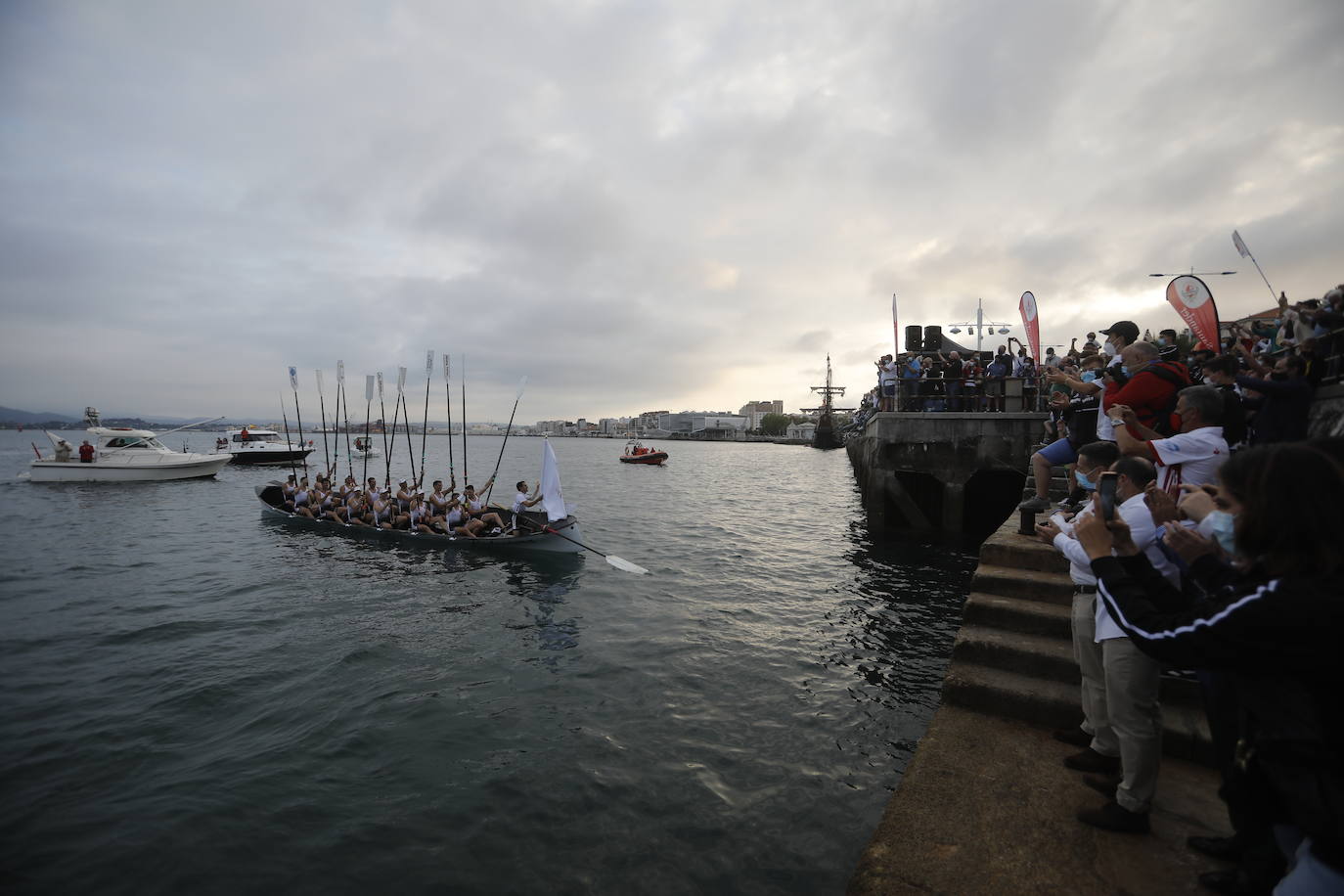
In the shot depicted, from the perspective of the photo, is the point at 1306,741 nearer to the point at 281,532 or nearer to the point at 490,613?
the point at 490,613

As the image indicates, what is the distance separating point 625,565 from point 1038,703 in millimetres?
11181

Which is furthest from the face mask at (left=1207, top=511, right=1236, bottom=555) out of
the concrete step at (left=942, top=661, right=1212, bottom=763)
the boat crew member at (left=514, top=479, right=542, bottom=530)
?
the boat crew member at (left=514, top=479, right=542, bottom=530)

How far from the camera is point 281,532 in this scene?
20.3 m

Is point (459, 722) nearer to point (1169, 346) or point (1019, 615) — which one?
point (1019, 615)

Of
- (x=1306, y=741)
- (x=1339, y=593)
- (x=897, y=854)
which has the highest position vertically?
(x=1339, y=593)

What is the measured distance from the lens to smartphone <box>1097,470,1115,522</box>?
286 cm

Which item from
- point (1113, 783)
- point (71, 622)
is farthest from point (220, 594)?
point (1113, 783)

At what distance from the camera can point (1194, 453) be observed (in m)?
3.95

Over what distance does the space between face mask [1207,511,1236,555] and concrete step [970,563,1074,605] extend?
4.04 meters

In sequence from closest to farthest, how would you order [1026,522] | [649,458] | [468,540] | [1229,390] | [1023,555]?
[1229,390]
[1023,555]
[1026,522]
[468,540]
[649,458]

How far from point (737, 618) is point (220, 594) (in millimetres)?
11505

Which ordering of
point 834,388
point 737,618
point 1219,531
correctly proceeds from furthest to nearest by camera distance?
1. point 834,388
2. point 737,618
3. point 1219,531

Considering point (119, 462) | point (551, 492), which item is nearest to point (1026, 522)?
point (551, 492)

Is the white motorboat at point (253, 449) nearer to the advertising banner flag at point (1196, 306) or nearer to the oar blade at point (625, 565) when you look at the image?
the oar blade at point (625, 565)
